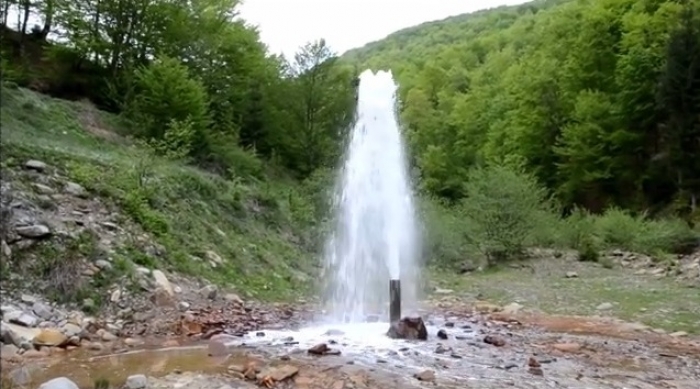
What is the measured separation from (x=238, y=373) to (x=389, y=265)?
5.94m

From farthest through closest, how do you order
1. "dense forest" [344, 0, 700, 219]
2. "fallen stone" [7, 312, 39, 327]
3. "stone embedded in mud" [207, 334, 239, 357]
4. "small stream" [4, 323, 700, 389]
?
"dense forest" [344, 0, 700, 219] → "stone embedded in mud" [207, 334, 239, 357] → "fallen stone" [7, 312, 39, 327] → "small stream" [4, 323, 700, 389]

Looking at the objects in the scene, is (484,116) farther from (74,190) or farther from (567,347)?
(567,347)

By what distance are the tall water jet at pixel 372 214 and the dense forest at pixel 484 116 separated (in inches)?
212

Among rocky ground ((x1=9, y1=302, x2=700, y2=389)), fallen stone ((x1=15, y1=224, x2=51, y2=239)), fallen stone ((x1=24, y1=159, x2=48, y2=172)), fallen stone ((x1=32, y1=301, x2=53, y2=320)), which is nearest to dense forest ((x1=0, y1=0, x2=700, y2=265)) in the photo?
fallen stone ((x1=24, y1=159, x2=48, y2=172))

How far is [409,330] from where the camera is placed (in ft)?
28.6

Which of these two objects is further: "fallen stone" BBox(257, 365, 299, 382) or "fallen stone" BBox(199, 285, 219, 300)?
"fallen stone" BBox(199, 285, 219, 300)

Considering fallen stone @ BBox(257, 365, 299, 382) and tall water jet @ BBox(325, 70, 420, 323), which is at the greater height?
tall water jet @ BBox(325, 70, 420, 323)

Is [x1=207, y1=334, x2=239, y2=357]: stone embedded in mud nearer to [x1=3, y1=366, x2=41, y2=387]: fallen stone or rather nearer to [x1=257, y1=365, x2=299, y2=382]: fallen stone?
[x1=257, y1=365, x2=299, y2=382]: fallen stone

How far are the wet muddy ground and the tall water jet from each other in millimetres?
→ 2099

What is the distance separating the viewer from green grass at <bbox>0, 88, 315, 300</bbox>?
11.3m

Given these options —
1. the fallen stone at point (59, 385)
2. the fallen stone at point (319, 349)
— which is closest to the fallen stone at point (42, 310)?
the fallen stone at point (59, 385)

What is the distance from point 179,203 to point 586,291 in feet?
31.5

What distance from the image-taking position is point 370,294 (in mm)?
11805

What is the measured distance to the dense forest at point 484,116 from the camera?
20.3 m
